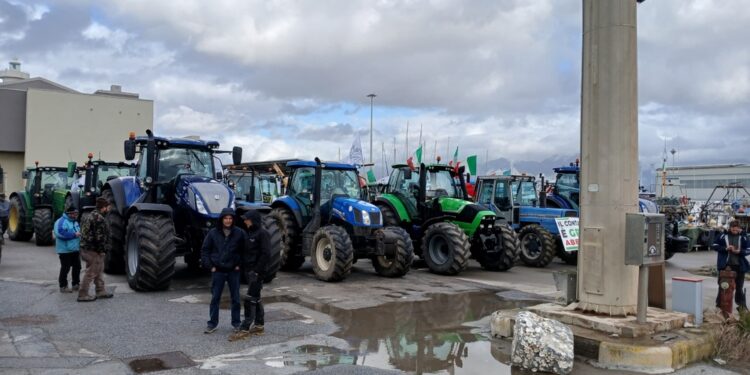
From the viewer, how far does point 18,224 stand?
17562mm

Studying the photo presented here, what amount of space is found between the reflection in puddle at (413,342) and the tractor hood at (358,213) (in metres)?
2.32

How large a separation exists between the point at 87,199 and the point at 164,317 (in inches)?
313

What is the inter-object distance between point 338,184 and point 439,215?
2.58 m

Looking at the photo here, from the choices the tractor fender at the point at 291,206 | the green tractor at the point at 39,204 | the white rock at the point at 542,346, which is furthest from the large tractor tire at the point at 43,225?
the white rock at the point at 542,346

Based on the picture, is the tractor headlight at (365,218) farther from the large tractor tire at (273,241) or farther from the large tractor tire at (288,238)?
the large tractor tire at (273,241)

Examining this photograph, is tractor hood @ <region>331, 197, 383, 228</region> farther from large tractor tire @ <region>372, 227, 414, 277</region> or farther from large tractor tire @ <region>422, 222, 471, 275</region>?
large tractor tire @ <region>422, 222, 471, 275</region>

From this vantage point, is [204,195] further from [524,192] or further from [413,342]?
[524,192]

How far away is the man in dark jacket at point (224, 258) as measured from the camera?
23.2ft

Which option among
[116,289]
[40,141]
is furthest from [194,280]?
[40,141]

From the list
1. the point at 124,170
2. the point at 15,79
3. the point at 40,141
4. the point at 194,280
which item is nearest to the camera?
the point at 194,280

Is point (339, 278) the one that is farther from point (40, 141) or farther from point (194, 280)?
point (40, 141)

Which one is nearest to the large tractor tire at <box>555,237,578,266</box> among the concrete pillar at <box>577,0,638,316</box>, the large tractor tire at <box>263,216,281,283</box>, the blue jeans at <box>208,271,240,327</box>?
the large tractor tire at <box>263,216,281,283</box>

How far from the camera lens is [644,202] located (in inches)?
671

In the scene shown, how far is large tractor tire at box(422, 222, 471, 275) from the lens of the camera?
1234 centimetres
